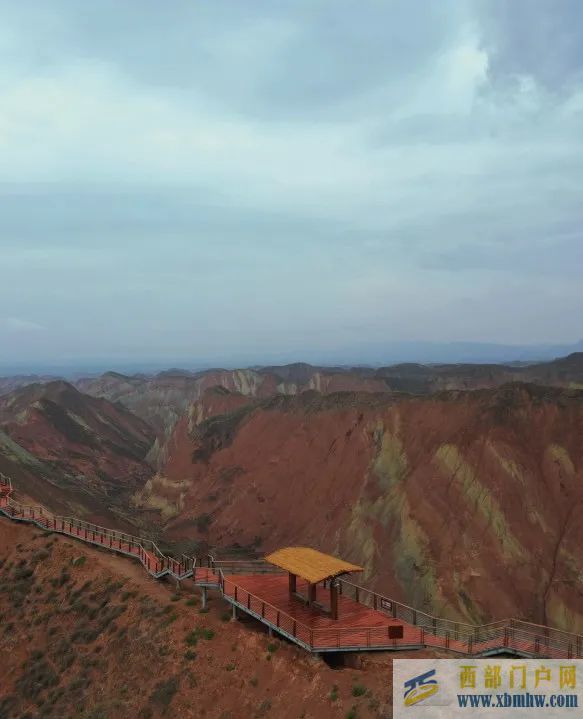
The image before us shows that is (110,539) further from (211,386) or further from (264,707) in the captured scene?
(211,386)

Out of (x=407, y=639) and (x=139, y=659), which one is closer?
(x=407, y=639)

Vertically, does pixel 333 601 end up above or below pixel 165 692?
above

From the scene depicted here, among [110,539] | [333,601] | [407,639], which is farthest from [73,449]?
[407,639]

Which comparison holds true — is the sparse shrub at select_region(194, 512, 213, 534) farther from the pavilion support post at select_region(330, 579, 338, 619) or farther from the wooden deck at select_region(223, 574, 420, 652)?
the pavilion support post at select_region(330, 579, 338, 619)

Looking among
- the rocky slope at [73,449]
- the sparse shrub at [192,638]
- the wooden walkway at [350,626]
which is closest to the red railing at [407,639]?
the wooden walkway at [350,626]

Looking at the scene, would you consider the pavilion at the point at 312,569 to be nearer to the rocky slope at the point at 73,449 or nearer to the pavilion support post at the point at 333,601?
the pavilion support post at the point at 333,601

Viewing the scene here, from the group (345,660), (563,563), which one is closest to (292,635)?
(345,660)
